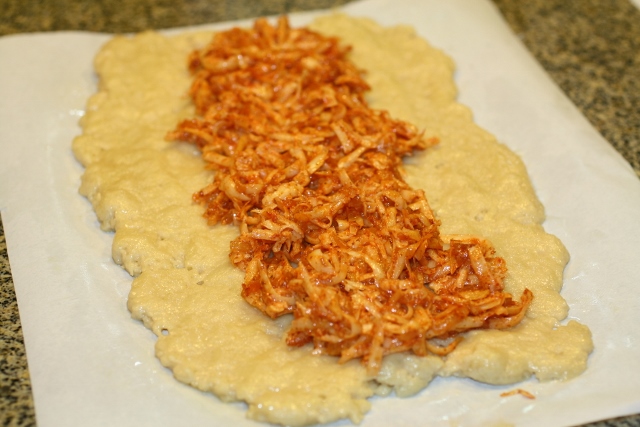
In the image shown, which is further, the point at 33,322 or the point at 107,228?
the point at 107,228

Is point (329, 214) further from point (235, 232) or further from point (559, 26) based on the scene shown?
point (559, 26)

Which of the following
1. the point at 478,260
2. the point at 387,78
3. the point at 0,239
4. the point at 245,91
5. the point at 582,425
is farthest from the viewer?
the point at 387,78

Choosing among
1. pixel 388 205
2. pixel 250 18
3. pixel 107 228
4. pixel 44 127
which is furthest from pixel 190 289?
pixel 250 18

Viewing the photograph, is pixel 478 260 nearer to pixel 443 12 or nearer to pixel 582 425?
pixel 582 425

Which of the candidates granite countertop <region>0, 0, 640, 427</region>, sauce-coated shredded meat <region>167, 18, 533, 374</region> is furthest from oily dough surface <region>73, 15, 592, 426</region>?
granite countertop <region>0, 0, 640, 427</region>


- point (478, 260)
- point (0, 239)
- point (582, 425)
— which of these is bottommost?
point (0, 239)

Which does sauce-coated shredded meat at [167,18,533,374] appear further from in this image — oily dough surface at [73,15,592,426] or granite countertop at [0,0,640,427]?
granite countertop at [0,0,640,427]

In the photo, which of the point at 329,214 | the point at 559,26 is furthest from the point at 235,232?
the point at 559,26
